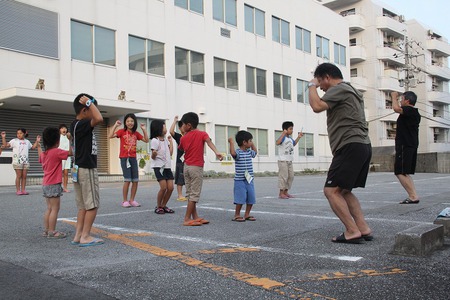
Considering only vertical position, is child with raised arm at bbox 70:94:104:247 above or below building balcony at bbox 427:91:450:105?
below

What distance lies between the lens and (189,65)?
2414 cm

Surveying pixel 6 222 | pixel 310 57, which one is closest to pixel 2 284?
pixel 6 222

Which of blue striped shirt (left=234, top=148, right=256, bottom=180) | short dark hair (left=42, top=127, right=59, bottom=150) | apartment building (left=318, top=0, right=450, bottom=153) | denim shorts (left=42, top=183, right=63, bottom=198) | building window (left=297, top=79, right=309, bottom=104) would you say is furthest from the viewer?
apartment building (left=318, top=0, right=450, bottom=153)

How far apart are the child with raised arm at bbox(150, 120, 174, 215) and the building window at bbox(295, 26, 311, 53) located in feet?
89.3

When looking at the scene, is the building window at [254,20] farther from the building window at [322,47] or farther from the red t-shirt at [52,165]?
the red t-shirt at [52,165]

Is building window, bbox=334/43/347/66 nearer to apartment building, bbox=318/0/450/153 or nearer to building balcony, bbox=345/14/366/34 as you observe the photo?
apartment building, bbox=318/0/450/153

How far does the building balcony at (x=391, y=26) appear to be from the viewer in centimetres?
4556

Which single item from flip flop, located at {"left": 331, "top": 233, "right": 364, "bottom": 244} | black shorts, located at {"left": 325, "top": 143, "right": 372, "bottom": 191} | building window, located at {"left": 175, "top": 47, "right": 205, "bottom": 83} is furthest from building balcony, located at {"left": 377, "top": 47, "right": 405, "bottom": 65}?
flip flop, located at {"left": 331, "top": 233, "right": 364, "bottom": 244}

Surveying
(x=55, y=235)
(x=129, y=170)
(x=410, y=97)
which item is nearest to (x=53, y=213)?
(x=55, y=235)

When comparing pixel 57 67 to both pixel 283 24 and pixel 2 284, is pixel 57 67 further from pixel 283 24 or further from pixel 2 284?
pixel 283 24

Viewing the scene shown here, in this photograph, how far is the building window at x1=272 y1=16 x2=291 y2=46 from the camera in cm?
3105

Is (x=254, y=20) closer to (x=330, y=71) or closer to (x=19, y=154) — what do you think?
(x=19, y=154)

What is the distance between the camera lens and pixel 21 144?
11.2m

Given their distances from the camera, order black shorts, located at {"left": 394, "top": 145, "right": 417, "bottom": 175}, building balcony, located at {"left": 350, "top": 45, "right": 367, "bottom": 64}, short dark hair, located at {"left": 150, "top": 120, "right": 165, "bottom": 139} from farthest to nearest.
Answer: building balcony, located at {"left": 350, "top": 45, "right": 367, "bottom": 64}
short dark hair, located at {"left": 150, "top": 120, "right": 165, "bottom": 139}
black shorts, located at {"left": 394, "top": 145, "right": 417, "bottom": 175}
